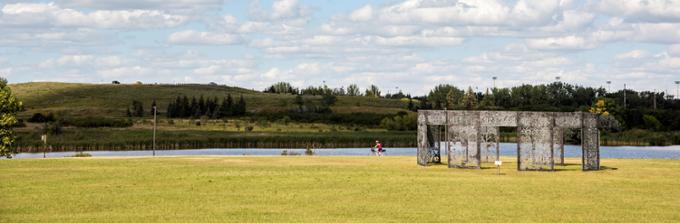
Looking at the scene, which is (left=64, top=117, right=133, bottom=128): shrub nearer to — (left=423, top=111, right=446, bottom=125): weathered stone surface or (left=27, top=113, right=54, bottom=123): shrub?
(left=27, top=113, right=54, bottom=123): shrub

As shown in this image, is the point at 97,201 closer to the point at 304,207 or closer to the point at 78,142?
the point at 304,207

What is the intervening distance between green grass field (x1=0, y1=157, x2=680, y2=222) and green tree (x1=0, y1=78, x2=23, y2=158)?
2365 centimetres

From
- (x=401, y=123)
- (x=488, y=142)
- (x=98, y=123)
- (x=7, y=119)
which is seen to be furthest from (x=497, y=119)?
(x=98, y=123)

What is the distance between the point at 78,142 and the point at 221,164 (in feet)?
213

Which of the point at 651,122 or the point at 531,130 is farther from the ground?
the point at 651,122

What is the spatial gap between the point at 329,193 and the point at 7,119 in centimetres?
5260

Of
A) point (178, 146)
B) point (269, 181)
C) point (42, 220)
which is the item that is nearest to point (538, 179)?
point (269, 181)

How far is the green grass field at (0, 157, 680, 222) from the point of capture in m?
36.6

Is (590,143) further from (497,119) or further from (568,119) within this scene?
(497,119)

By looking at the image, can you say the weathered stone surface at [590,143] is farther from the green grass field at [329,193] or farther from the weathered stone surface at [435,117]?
the weathered stone surface at [435,117]

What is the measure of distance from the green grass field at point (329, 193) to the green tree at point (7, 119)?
23.7 metres

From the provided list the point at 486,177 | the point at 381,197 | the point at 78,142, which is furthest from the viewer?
the point at 78,142

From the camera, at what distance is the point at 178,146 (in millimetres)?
130625

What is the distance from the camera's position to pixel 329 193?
45.1 metres
